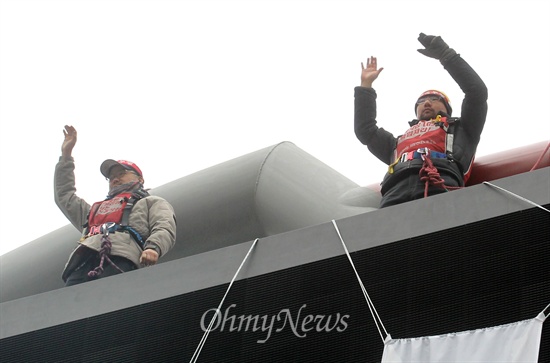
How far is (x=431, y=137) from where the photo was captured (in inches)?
345

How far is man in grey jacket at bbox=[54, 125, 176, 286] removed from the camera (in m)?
9.17

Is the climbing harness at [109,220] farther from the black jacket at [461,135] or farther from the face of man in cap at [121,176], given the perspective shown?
the black jacket at [461,135]

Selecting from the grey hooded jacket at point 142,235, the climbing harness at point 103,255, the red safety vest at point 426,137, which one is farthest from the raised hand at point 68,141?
the red safety vest at point 426,137

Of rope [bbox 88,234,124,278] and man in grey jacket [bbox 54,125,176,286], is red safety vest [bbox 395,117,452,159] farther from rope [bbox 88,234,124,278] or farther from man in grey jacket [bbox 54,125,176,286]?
rope [bbox 88,234,124,278]

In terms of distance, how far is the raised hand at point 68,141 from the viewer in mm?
10500

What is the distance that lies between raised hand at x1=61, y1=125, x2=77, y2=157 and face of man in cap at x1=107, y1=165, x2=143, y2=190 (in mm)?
673

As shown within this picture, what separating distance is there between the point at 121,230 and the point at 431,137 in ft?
8.55

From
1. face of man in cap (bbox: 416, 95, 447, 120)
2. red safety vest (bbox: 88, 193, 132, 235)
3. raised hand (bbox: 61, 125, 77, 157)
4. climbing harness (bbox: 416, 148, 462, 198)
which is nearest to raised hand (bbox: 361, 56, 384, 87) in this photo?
face of man in cap (bbox: 416, 95, 447, 120)

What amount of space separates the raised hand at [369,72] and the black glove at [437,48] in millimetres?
676

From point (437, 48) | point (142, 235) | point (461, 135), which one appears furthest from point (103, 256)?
point (437, 48)

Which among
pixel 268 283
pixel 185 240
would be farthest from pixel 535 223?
pixel 185 240

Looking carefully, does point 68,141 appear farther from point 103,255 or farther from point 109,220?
point 103,255

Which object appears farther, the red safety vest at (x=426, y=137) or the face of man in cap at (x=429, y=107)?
the face of man in cap at (x=429, y=107)

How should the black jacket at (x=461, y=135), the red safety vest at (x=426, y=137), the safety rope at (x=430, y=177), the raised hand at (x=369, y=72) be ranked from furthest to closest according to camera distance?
the raised hand at (x=369, y=72), the red safety vest at (x=426, y=137), the black jacket at (x=461, y=135), the safety rope at (x=430, y=177)
